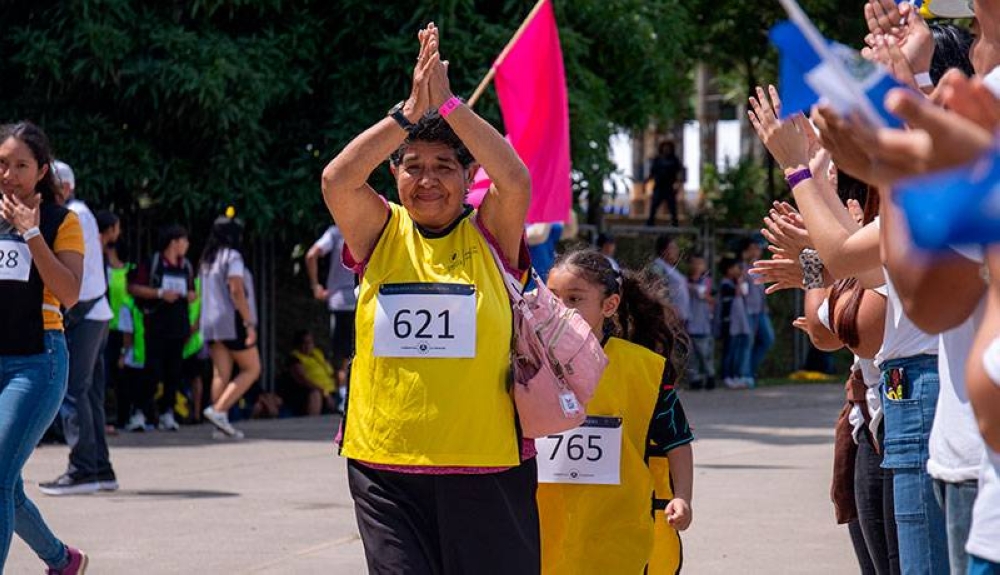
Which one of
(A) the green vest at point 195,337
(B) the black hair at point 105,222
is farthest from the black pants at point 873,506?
(A) the green vest at point 195,337

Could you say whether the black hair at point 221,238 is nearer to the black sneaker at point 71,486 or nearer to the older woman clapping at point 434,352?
the black sneaker at point 71,486

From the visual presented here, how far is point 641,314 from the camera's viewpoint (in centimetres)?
621

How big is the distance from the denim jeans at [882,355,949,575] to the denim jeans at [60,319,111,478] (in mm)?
6814

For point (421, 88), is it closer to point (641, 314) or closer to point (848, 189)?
point (848, 189)

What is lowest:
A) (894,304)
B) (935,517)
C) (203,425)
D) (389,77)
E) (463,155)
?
(203,425)

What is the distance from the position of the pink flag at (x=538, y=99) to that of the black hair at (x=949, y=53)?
8.77 meters

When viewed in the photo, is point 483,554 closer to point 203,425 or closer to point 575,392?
point 575,392

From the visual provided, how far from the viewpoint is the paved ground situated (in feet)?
27.1

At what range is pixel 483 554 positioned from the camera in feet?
15.5

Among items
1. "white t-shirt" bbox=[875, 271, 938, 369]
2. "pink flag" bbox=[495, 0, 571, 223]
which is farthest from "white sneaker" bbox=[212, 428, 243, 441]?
"white t-shirt" bbox=[875, 271, 938, 369]

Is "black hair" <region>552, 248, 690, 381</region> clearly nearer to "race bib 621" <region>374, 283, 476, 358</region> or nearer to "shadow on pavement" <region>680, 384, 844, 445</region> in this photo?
"race bib 621" <region>374, 283, 476, 358</region>

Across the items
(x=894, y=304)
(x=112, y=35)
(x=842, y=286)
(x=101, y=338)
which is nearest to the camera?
(x=894, y=304)

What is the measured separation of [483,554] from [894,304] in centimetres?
138

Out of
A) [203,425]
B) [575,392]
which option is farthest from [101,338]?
[575,392]
